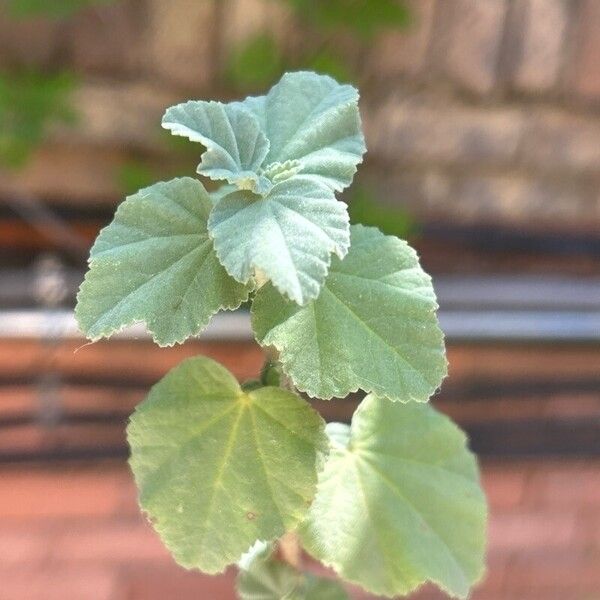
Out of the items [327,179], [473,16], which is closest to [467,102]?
[473,16]

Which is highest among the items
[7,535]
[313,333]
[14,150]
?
[313,333]

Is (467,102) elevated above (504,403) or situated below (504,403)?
above

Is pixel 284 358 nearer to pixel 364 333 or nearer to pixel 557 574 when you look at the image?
pixel 364 333

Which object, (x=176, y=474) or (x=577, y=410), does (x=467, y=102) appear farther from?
(x=176, y=474)

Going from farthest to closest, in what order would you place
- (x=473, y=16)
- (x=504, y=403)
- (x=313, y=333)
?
(x=504, y=403) → (x=473, y=16) → (x=313, y=333)

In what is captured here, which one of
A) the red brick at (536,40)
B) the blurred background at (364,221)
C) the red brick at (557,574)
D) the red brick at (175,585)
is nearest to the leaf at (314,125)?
the blurred background at (364,221)

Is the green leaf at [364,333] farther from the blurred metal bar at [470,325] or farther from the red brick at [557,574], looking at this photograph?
the red brick at [557,574]

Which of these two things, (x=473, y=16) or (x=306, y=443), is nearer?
(x=306, y=443)

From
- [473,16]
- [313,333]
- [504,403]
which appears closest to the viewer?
[313,333]
